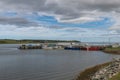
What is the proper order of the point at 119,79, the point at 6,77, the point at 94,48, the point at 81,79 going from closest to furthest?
the point at 119,79 → the point at 81,79 → the point at 6,77 → the point at 94,48

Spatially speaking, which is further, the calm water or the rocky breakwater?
the calm water

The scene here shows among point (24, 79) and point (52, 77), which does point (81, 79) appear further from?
point (24, 79)

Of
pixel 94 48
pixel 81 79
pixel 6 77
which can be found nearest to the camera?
pixel 81 79

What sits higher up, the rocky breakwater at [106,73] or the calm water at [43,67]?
the rocky breakwater at [106,73]

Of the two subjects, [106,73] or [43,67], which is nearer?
[106,73]

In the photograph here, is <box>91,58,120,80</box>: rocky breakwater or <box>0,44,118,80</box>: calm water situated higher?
<box>91,58,120,80</box>: rocky breakwater

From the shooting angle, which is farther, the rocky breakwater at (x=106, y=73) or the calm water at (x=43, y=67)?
the calm water at (x=43, y=67)

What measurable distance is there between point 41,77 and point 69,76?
446 cm

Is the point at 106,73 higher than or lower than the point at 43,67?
higher

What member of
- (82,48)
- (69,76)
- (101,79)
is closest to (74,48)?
(82,48)

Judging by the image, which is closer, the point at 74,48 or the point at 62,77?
the point at 62,77

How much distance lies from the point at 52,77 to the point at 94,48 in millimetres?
97868

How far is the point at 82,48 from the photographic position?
13350 cm

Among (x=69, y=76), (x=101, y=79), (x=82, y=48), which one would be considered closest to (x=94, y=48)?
(x=82, y=48)
